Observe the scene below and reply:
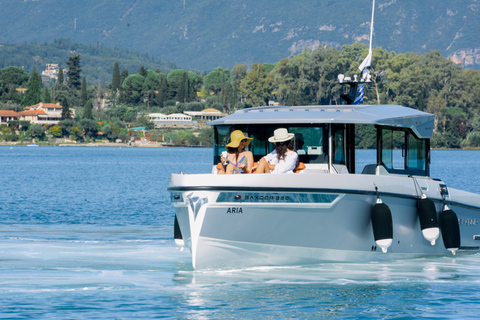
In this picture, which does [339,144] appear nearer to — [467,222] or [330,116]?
[330,116]

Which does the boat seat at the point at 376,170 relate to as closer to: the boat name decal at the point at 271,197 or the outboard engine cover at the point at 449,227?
the outboard engine cover at the point at 449,227

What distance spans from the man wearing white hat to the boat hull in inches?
28.1

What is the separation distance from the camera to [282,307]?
38.1 feet

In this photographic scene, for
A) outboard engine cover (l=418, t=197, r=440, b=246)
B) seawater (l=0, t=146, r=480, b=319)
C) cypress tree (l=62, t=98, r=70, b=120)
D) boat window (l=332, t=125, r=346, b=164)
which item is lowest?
seawater (l=0, t=146, r=480, b=319)

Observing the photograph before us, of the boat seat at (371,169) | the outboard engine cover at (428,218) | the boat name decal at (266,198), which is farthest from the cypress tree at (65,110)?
the boat name decal at (266,198)

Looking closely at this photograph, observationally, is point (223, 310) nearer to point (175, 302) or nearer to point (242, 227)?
point (175, 302)

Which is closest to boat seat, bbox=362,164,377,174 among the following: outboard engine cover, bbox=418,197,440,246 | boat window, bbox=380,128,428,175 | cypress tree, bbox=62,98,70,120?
boat window, bbox=380,128,428,175

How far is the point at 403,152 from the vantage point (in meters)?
15.9

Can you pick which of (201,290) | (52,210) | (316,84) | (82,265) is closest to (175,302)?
(201,290)

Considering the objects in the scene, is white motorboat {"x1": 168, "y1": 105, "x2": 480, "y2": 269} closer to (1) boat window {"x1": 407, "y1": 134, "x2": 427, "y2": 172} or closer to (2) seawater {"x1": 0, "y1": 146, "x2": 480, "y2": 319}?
(1) boat window {"x1": 407, "y1": 134, "x2": 427, "y2": 172}

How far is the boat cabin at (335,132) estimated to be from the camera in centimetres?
1424

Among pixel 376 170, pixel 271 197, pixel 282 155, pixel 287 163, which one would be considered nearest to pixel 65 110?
pixel 376 170

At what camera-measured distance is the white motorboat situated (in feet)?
42.9

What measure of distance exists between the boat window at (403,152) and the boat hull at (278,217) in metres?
0.96
